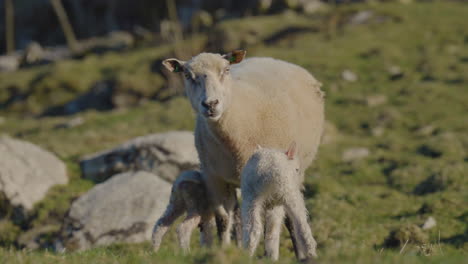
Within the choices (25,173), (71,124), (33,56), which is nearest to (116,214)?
(25,173)

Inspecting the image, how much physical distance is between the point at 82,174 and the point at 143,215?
396 centimetres

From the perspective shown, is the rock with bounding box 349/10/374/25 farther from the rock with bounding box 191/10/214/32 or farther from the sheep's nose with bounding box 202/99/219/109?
the sheep's nose with bounding box 202/99/219/109

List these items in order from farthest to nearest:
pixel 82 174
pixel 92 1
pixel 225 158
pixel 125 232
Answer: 1. pixel 92 1
2. pixel 82 174
3. pixel 125 232
4. pixel 225 158

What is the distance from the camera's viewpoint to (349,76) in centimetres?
2472

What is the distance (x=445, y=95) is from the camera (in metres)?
21.6

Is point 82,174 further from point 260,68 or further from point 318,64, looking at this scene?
→ point 318,64

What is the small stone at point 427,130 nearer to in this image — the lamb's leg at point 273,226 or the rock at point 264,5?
the lamb's leg at point 273,226

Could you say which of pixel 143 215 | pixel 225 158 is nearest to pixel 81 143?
pixel 143 215

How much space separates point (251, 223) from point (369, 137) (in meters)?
13.1

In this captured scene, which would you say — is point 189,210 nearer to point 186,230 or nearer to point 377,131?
point 186,230

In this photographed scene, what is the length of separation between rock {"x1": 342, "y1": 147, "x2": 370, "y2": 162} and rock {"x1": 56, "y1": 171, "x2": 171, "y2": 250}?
6219mm

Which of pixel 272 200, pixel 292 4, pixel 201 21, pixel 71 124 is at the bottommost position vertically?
pixel 201 21

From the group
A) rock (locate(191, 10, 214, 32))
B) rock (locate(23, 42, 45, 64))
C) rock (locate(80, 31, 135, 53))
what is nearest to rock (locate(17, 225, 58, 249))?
rock (locate(191, 10, 214, 32))

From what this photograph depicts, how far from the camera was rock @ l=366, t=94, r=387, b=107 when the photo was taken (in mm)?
21703
